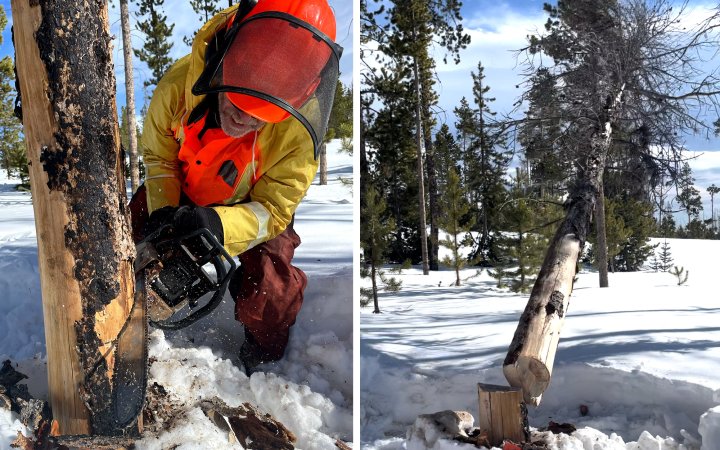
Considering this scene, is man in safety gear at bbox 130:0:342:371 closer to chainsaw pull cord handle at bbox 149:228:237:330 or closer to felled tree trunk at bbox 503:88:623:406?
chainsaw pull cord handle at bbox 149:228:237:330

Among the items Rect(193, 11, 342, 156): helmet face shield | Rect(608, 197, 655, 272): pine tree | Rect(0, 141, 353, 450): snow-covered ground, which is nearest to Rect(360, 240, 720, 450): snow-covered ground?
Rect(0, 141, 353, 450): snow-covered ground

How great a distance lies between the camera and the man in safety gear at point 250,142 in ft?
4.66

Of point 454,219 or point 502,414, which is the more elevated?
point 454,219

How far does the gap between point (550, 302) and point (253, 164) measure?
1.95 metres

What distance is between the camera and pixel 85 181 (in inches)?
50.6

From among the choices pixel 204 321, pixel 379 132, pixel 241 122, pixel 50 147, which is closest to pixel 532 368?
pixel 204 321

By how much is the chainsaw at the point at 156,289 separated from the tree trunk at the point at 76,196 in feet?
0.10

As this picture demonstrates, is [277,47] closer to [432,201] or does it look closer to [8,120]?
[8,120]

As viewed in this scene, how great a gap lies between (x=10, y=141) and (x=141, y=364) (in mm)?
982

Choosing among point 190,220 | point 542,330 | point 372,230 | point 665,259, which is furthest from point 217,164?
point 665,259

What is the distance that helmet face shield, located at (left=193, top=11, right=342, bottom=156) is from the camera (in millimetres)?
1412

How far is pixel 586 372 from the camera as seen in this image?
10.1 ft

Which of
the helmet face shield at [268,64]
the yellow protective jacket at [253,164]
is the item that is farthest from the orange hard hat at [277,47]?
the yellow protective jacket at [253,164]

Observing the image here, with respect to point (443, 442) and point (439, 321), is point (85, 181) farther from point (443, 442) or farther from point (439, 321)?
point (439, 321)
